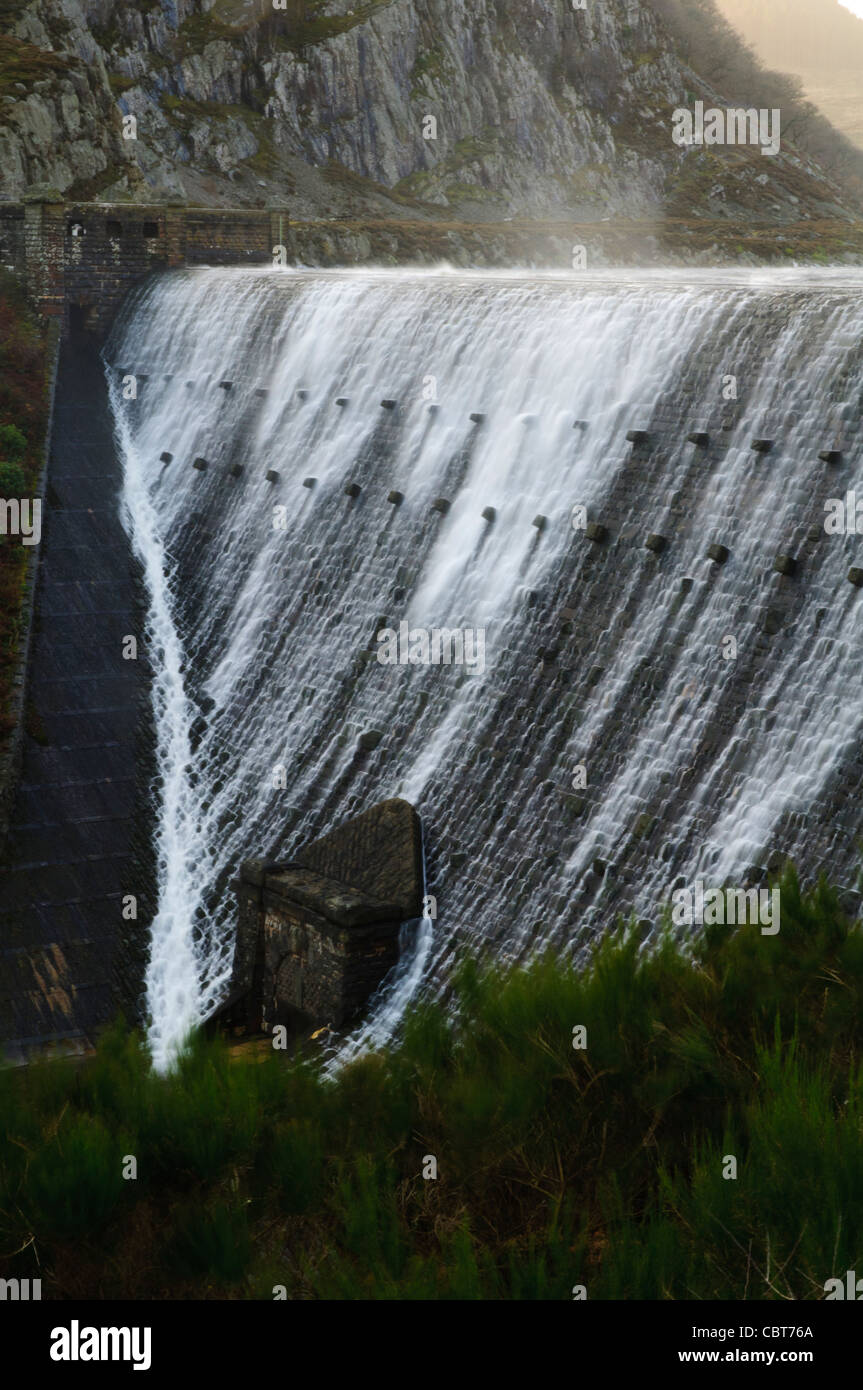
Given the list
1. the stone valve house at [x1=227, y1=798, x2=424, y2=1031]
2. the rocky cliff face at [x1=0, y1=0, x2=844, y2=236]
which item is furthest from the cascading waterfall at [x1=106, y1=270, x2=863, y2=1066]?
the rocky cliff face at [x1=0, y1=0, x2=844, y2=236]

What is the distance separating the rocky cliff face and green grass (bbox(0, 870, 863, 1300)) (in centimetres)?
6150

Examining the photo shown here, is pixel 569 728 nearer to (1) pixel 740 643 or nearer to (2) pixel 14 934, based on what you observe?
(1) pixel 740 643

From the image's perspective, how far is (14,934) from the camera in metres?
22.1

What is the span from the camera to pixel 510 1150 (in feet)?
31.0

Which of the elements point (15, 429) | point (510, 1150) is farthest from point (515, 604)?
point (15, 429)

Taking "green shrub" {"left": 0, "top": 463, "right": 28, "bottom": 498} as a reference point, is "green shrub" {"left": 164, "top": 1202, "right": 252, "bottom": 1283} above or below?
below

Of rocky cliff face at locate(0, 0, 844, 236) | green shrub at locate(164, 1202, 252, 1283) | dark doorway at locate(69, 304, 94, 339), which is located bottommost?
green shrub at locate(164, 1202, 252, 1283)

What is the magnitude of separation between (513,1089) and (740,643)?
9.18 metres

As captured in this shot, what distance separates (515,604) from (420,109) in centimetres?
7358

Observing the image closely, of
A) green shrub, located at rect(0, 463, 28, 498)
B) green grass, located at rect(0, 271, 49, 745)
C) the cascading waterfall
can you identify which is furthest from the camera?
green shrub, located at rect(0, 463, 28, 498)

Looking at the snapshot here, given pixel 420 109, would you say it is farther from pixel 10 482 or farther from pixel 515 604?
pixel 515 604

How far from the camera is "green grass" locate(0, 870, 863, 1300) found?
774cm

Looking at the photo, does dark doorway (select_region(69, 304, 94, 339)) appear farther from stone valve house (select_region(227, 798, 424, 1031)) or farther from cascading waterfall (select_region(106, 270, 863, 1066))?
stone valve house (select_region(227, 798, 424, 1031))
